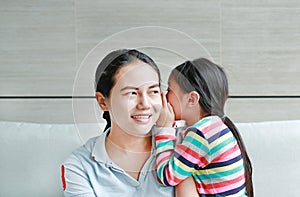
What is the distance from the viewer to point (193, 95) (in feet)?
4.62

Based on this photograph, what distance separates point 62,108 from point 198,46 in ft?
3.07

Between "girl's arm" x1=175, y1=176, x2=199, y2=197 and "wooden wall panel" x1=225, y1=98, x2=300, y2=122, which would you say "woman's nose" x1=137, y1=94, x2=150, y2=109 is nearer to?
"girl's arm" x1=175, y1=176, x2=199, y2=197

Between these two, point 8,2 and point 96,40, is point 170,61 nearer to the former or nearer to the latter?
point 96,40

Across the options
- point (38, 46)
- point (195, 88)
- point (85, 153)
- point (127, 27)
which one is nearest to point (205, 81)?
point (195, 88)

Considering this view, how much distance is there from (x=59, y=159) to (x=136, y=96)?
0.69 metres

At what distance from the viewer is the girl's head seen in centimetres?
139

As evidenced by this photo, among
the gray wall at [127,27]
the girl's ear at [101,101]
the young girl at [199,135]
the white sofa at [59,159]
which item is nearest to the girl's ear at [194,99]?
the young girl at [199,135]

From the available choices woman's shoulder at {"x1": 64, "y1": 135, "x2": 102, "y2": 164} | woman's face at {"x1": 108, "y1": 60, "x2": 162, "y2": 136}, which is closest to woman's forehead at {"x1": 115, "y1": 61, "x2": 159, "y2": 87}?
woman's face at {"x1": 108, "y1": 60, "x2": 162, "y2": 136}

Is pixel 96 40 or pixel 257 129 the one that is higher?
pixel 96 40

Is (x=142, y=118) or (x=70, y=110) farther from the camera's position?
(x=70, y=110)

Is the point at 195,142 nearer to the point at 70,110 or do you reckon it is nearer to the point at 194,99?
the point at 194,99

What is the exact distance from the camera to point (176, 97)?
1395 mm

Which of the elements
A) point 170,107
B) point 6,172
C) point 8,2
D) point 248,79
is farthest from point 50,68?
point 170,107

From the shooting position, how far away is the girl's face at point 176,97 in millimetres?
1381
